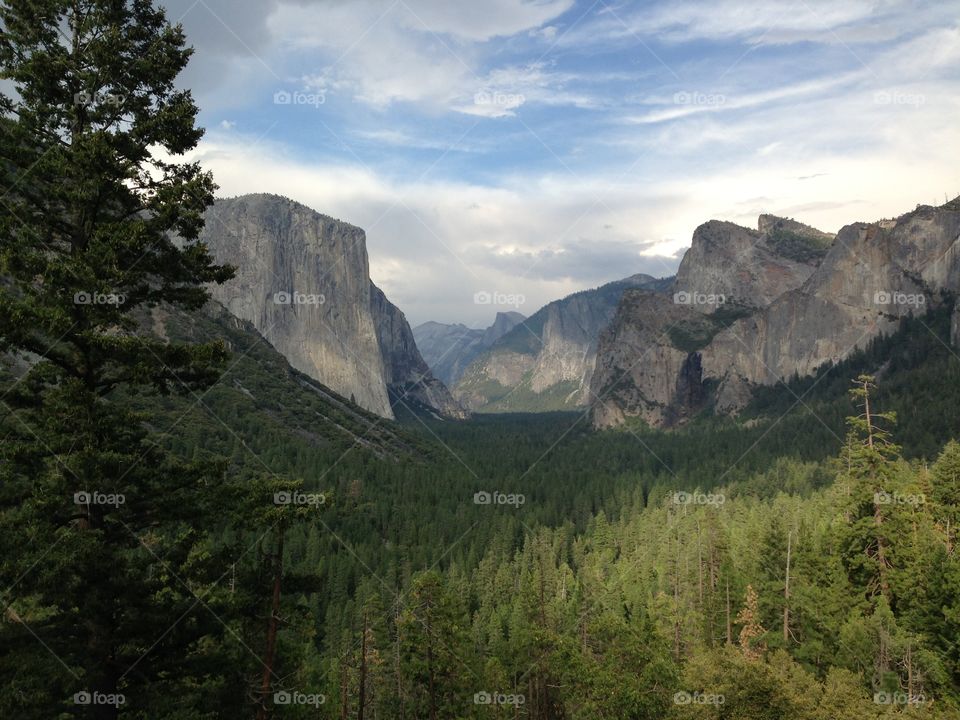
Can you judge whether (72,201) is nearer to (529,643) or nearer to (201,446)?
(529,643)

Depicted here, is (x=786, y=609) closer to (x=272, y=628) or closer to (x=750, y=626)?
(x=750, y=626)

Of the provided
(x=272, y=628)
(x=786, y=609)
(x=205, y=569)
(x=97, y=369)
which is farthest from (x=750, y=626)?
(x=97, y=369)

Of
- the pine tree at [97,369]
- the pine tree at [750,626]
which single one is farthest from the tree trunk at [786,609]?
the pine tree at [97,369]

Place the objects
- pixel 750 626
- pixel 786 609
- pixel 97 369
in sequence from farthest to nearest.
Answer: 1. pixel 750 626
2. pixel 786 609
3. pixel 97 369

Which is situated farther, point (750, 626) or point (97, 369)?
point (750, 626)

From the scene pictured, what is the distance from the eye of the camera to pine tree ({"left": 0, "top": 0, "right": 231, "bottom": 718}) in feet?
41.8

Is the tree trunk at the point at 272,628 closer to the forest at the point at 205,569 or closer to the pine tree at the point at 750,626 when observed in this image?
the forest at the point at 205,569

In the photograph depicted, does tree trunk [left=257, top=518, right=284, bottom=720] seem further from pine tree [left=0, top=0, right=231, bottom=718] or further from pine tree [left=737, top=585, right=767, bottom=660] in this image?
pine tree [left=737, top=585, right=767, bottom=660]

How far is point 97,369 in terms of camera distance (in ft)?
47.1

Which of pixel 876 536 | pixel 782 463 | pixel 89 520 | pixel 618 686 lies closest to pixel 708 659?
pixel 618 686

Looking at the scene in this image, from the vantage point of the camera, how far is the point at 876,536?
3000 centimetres

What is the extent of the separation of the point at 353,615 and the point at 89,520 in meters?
54.6

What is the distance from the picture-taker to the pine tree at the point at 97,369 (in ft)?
41.8

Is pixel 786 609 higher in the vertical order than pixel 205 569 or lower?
lower
